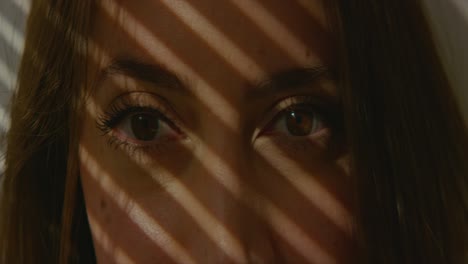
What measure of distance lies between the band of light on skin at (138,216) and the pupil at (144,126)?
0.26ft

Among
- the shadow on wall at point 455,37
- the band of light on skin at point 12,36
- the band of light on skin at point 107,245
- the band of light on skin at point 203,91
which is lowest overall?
the shadow on wall at point 455,37

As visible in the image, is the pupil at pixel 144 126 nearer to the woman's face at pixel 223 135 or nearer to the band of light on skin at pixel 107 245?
the woman's face at pixel 223 135

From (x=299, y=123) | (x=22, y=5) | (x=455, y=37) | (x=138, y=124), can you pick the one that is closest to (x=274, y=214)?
(x=299, y=123)

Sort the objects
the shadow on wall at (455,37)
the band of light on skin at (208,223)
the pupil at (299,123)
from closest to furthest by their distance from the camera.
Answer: the band of light on skin at (208,223)
the pupil at (299,123)
the shadow on wall at (455,37)

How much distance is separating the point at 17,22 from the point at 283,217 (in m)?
0.86

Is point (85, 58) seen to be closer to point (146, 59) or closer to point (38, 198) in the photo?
point (146, 59)

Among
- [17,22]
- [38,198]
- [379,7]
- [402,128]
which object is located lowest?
[402,128]

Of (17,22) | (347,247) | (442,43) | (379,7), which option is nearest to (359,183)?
(347,247)

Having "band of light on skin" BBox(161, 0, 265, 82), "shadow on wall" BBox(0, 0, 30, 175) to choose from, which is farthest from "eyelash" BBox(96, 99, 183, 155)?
"shadow on wall" BBox(0, 0, 30, 175)

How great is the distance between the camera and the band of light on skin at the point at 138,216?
83 centimetres

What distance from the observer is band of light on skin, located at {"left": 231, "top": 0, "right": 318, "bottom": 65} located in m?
0.82

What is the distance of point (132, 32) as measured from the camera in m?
0.86

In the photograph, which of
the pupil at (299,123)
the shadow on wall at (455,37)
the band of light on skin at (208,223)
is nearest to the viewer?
the band of light on skin at (208,223)

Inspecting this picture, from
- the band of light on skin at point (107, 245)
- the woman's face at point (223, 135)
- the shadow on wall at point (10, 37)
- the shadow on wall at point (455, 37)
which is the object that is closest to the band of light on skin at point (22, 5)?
the shadow on wall at point (10, 37)
